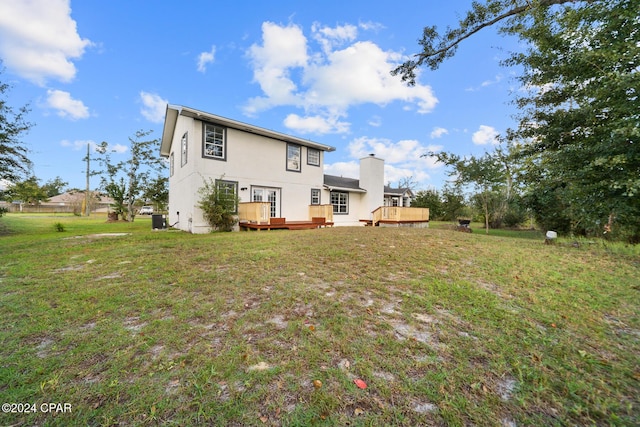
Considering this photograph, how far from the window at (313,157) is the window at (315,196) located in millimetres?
1618

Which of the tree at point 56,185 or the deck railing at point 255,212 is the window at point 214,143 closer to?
the deck railing at point 255,212

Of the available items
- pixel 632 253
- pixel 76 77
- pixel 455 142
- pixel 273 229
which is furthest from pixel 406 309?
pixel 76 77

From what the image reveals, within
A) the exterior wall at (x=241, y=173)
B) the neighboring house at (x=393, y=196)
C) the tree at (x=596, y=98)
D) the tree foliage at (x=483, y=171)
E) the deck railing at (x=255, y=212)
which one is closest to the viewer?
the tree at (x=596, y=98)

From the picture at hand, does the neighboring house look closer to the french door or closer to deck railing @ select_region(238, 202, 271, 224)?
the french door

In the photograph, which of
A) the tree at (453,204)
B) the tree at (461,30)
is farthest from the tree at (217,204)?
the tree at (453,204)

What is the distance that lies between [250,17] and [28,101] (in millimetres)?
12501

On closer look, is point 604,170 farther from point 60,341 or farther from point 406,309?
point 60,341

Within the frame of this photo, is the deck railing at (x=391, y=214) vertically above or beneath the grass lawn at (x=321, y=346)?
above

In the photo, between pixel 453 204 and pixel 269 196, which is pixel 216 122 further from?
pixel 453 204

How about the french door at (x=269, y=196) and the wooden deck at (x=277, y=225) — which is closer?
the wooden deck at (x=277, y=225)

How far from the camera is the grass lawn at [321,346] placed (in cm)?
164

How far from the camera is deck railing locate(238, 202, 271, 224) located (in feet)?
37.4

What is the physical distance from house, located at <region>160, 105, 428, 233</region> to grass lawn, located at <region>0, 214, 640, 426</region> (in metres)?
7.19

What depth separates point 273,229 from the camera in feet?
→ 39.8
